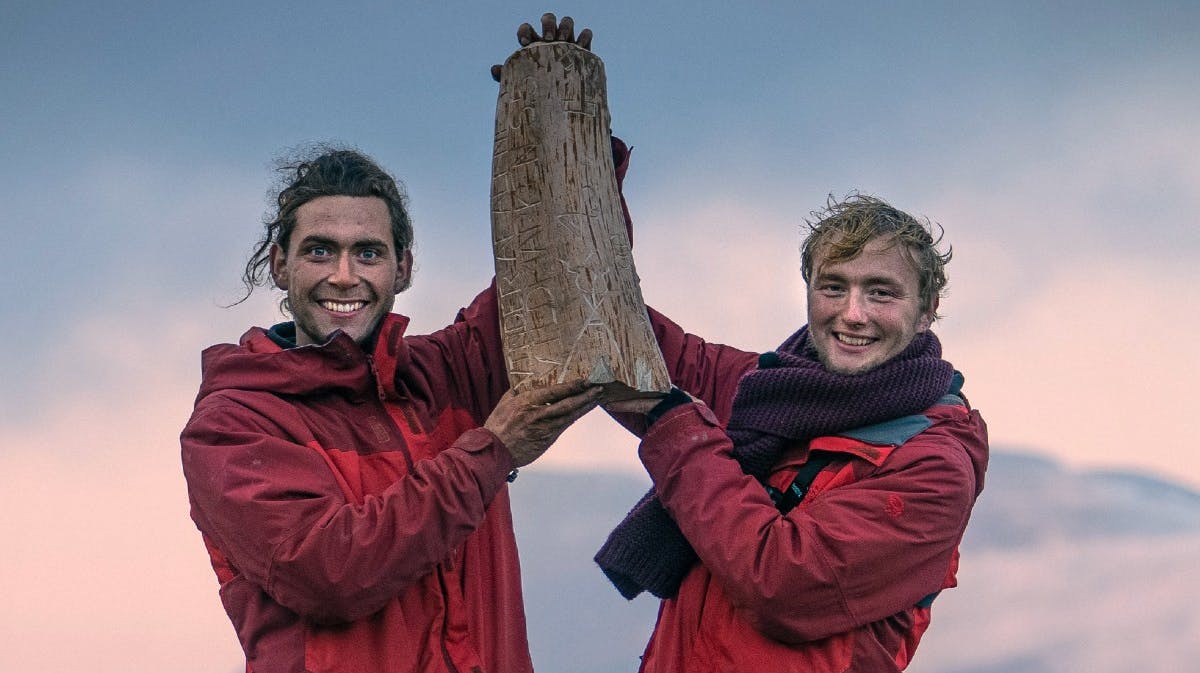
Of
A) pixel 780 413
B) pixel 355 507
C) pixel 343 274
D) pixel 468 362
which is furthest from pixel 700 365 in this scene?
pixel 355 507

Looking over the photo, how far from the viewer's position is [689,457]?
3.98m

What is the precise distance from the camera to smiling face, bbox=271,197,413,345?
172 inches

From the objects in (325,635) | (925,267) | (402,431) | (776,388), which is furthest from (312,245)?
(925,267)

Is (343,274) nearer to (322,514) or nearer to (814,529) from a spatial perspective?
(322,514)

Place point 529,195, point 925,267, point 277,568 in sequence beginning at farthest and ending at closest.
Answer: point 925,267 < point 529,195 < point 277,568

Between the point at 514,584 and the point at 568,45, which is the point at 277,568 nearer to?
the point at 514,584

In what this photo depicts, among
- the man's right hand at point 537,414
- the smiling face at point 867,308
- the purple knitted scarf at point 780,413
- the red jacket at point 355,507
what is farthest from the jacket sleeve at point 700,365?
the man's right hand at point 537,414

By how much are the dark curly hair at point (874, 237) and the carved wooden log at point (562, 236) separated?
664 millimetres

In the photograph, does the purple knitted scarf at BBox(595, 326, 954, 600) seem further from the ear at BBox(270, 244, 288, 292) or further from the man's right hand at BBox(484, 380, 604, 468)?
the ear at BBox(270, 244, 288, 292)

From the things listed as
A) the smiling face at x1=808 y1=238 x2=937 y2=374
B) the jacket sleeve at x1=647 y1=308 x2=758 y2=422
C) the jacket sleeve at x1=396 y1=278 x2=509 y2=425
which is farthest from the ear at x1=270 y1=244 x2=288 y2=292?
the smiling face at x1=808 y1=238 x2=937 y2=374

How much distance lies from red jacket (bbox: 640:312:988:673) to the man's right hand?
0.88 feet

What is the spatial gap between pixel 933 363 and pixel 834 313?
1.14 feet

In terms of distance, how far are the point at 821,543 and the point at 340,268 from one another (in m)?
1.75

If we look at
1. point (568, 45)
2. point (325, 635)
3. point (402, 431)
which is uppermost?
point (568, 45)
